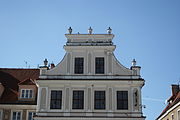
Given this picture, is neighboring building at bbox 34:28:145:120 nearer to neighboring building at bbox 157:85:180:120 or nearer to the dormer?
the dormer

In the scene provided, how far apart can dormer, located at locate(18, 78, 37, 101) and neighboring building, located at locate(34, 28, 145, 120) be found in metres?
3.30

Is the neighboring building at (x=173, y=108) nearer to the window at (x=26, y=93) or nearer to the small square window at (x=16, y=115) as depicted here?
the window at (x=26, y=93)

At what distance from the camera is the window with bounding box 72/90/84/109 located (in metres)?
29.5

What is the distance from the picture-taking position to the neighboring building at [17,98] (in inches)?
1267

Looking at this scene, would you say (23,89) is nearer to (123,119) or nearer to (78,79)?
(78,79)

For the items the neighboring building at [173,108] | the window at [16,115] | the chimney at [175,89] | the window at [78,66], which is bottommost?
the window at [16,115]

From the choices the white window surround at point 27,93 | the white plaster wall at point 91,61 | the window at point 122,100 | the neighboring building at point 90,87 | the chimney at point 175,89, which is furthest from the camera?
the chimney at point 175,89

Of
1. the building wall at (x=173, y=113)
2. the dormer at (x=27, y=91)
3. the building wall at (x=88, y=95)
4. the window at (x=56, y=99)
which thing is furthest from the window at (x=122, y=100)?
the dormer at (x=27, y=91)

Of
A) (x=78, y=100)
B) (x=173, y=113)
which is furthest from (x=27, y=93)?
(x=173, y=113)

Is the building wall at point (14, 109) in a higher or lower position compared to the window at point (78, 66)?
lower

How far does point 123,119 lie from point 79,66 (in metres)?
6.48

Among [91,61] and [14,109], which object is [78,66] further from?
[14,109]

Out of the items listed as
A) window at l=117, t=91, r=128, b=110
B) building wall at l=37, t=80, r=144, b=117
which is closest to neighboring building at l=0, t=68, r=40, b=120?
building wall at l=37, t=80, r=144, b=117

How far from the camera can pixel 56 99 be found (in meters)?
29.8
